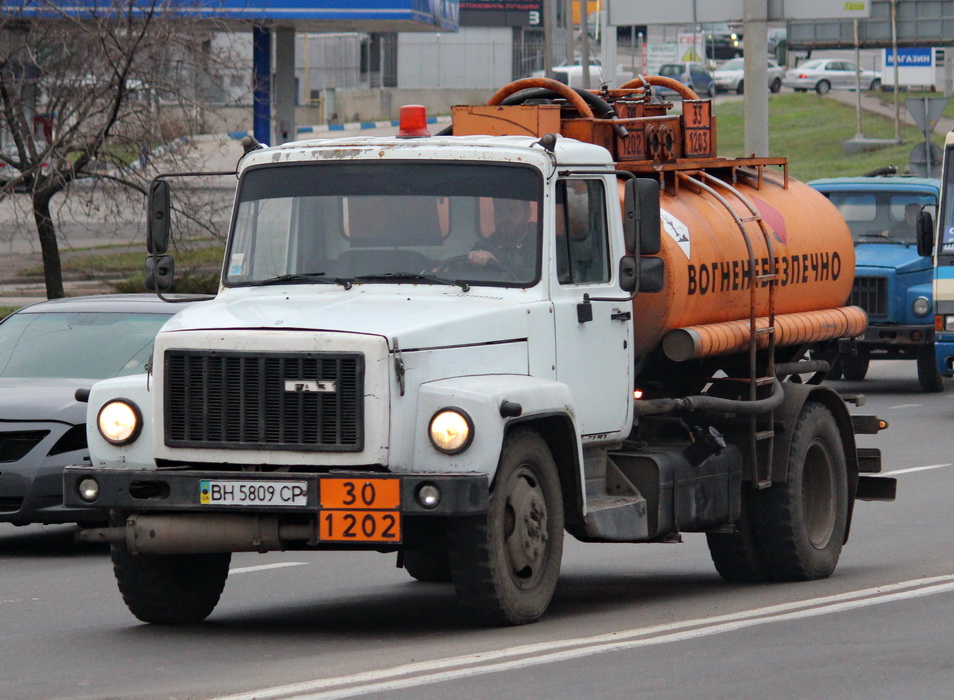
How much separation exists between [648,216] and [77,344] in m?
5.21

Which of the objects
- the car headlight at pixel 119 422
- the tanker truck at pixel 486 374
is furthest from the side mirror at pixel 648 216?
the car headlight at pixel 119 422

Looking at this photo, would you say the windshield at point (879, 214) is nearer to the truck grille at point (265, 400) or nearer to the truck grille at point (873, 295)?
the truck grille at point (873, 295)

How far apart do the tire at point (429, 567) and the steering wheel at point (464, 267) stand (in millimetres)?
2033

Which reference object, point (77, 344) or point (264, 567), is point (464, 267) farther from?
point (77, 344)

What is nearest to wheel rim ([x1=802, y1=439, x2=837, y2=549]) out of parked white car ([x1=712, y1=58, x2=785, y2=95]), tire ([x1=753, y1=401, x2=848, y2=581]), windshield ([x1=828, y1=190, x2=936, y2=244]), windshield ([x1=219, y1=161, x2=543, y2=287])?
tire ([x1=753, y1=401, x2=848, y2=581])

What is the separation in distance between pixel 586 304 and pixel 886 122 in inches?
2177

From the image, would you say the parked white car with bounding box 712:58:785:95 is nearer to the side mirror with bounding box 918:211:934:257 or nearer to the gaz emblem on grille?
the side mirror with bounding box 918:211:934:257

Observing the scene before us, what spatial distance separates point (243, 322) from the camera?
7898 millimetres

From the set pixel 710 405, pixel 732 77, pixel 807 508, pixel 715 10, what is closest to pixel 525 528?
pixel 710 405

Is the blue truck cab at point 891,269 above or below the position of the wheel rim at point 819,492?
above

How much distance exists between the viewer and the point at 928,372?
886 inches

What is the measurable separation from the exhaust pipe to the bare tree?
13.4 metres

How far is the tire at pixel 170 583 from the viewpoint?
8383mm

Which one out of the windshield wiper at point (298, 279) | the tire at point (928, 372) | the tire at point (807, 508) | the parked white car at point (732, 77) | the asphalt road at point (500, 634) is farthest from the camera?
the parked white car at point (732, 77)
